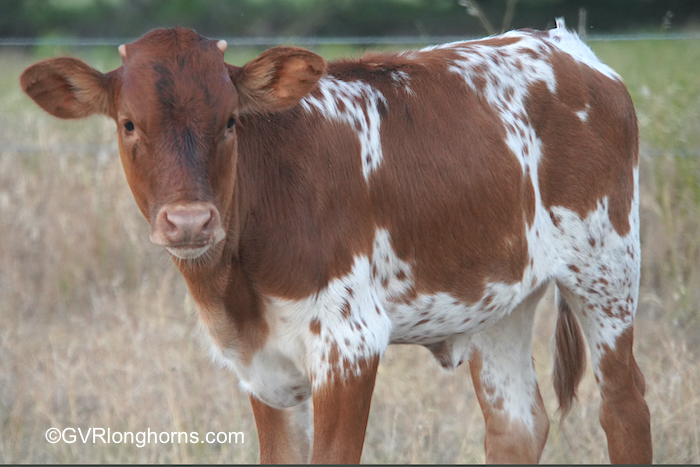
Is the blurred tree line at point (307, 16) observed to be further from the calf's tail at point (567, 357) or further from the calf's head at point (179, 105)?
the calf's head at point (179, 105)

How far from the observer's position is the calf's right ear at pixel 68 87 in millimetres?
2596

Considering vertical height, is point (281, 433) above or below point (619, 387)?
below

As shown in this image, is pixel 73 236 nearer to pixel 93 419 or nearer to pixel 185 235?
pixel 93 419

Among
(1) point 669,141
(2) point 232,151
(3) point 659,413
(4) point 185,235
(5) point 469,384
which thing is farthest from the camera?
(1) point 669,141

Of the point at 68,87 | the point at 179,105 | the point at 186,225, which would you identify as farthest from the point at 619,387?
the point at 68,87

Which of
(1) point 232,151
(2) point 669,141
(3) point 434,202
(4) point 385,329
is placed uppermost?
(1) point 232,151

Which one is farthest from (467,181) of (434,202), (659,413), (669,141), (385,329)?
(669,141)

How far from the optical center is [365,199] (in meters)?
2.89

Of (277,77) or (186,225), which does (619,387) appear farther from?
(186,225)

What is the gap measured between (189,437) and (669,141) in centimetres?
422

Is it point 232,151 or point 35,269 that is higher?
point 232,151

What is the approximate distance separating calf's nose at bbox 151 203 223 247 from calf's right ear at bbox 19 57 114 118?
563 millimetres

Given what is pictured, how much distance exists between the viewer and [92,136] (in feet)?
25.2

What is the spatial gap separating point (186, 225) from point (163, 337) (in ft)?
11.1
